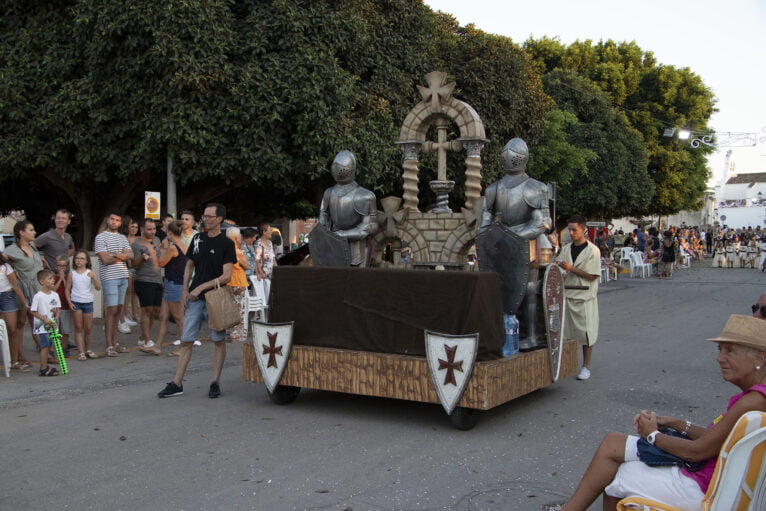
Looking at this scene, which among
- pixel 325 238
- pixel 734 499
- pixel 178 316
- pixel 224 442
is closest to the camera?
pixel 734 499

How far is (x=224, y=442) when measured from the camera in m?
5.46

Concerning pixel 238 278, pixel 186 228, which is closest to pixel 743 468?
pixel 238 278

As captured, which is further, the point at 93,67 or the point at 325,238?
the point at 93,67

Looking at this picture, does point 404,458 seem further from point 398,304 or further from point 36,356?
point 36,356

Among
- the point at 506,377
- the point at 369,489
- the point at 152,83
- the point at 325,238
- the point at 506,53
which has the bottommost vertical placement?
the point at 369,489

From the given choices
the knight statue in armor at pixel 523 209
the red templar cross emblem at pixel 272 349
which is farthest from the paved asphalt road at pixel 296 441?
the knight statue in armor at pixel 523 209

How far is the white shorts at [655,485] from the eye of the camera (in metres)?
3.07

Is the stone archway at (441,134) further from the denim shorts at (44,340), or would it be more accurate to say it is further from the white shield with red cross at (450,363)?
the denim shorts at (44,340)

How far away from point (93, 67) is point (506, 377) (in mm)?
12439

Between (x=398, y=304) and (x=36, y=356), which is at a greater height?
(x=398, y=304)

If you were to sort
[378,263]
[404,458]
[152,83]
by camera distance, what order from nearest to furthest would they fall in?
[404,458], [378,263], [152,83]

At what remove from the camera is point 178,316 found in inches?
387

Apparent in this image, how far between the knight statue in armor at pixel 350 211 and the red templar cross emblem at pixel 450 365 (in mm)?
2789

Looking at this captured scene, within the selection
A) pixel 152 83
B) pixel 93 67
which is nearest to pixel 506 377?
pixel 152 83
